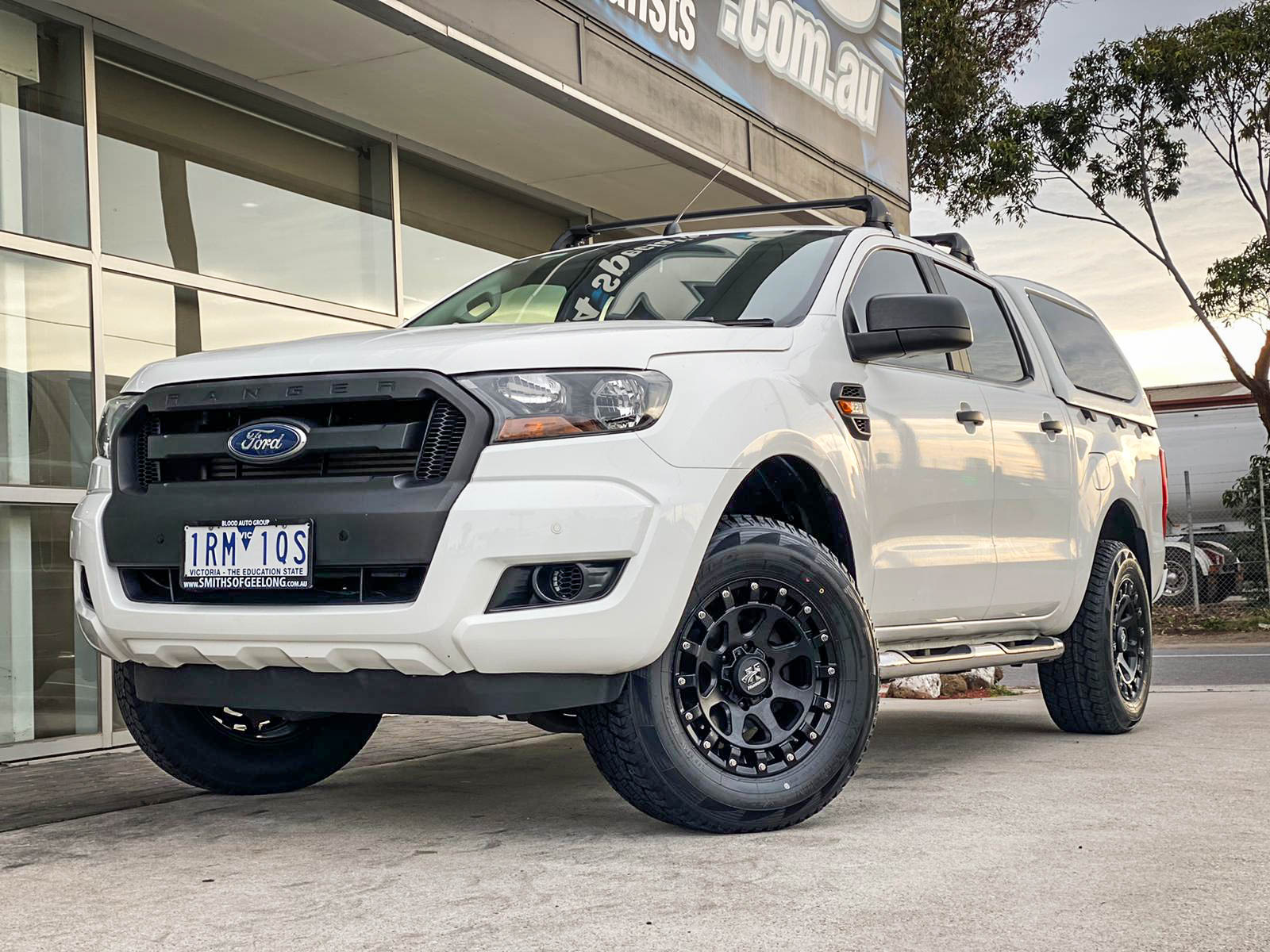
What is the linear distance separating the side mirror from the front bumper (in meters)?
1.05

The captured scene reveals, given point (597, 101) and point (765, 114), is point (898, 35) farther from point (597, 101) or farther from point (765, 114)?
point (597, 101)

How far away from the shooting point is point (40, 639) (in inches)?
254

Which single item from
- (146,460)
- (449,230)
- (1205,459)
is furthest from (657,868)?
(1205,459)

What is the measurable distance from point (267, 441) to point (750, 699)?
1395 mm

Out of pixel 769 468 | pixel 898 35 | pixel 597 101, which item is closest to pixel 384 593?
pixel 769 468

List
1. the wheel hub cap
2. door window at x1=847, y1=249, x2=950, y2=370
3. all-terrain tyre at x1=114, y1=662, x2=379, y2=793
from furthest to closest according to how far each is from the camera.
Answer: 1. door window at x1=847, y1=249, x2=950, y2=370
2. all-terrain tyre at x1=114, y1=662, x2=379, y2=793
3. the wheel hub cap

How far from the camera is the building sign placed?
31.5 feet

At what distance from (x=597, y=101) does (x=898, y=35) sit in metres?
6.06

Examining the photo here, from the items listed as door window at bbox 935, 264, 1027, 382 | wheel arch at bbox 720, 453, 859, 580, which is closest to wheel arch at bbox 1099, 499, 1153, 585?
door window at bbox 935, 264, 1027, 382

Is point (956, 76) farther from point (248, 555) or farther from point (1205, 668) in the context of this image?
point (248, 555)

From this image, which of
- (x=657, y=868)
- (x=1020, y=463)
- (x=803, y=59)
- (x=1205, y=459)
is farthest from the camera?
(x=1205, y=459)

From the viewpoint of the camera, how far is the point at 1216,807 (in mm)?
4066

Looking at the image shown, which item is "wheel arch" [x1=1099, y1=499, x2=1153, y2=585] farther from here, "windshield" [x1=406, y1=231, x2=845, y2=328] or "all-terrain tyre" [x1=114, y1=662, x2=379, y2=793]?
"all-terrain tyre" [x1=114, y1=662, x2=379, y2=793]

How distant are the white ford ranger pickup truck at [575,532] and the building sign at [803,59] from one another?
4.80m
